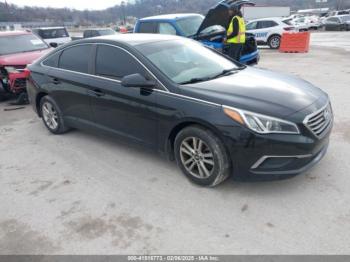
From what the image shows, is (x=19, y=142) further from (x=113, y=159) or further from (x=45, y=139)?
(x=113, y=159)

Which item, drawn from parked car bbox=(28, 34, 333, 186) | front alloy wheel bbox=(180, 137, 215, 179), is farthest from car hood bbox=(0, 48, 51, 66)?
front alloy wheel bbox=(180, 137, 215, 179)

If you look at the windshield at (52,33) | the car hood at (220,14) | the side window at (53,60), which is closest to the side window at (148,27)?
the car hood at (220,14)

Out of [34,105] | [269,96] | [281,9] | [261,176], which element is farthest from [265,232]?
[281,9]

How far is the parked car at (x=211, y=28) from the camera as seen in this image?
27.9 feet

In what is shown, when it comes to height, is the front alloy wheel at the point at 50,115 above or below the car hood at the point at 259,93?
below

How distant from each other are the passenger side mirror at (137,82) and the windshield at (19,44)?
5857 mm

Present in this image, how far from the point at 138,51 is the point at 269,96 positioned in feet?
5.44

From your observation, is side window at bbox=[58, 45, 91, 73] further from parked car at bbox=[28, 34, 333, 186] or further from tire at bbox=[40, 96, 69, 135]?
tire at bbox=[40, 96, 69, 135]

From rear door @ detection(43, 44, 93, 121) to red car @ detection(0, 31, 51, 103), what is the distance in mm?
2581

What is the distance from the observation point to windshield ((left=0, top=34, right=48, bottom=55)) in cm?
820

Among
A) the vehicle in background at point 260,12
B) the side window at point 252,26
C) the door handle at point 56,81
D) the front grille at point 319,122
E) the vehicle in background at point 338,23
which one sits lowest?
the front grille at point 319,122

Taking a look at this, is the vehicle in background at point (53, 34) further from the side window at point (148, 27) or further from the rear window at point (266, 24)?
the rear window at point (266, 24)

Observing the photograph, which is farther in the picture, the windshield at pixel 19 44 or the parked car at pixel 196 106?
the windshield at pixel 19 44

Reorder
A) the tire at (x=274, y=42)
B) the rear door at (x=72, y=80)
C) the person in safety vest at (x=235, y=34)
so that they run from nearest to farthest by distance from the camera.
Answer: the rear door at (x=72, y=80) → the person in safety vest at (x=235, y=34) → the tire at (x=274, y=42)
